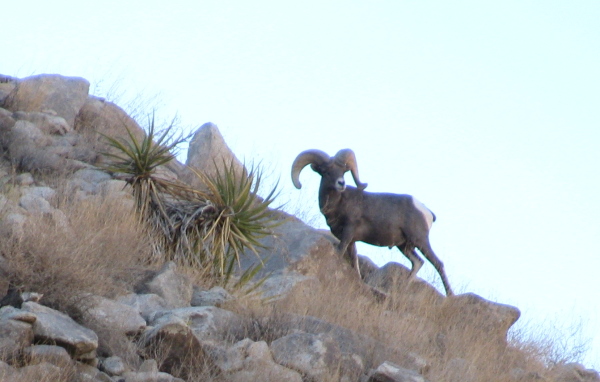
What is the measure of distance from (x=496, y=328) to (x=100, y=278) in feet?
20.3

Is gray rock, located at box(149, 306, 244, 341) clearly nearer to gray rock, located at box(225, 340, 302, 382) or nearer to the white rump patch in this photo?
gray rock, located at box(225, 340, 302, 382)

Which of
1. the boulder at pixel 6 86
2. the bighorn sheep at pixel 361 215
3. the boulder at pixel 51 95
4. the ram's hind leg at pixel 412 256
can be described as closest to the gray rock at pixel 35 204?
the bighorn sheep at pixel 361 215

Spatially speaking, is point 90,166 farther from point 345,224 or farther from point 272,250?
point 345,224

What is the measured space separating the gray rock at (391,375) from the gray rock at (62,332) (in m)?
2.72

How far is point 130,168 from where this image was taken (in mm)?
13859

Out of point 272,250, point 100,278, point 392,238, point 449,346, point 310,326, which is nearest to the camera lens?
point 100,278

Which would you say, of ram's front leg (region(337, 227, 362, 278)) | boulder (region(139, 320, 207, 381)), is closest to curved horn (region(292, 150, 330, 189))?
ram's front leg (region(337, 227, 362, 278))

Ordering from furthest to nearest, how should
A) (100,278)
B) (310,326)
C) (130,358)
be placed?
(310,326), (100,278), (130,358)

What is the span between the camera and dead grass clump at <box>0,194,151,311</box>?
8.95m

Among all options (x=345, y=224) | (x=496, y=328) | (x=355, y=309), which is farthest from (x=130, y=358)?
(x=345, y=224)

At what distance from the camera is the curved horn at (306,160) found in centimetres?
1617

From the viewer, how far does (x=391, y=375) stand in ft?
31.3

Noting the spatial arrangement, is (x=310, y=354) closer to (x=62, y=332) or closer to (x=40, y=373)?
(x=62, y=332)

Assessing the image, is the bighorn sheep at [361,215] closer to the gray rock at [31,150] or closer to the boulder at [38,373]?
the gray rock at [31,150]
